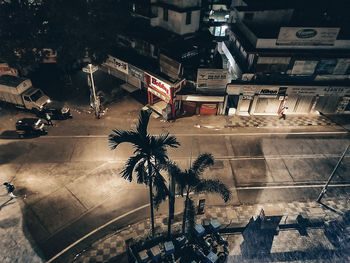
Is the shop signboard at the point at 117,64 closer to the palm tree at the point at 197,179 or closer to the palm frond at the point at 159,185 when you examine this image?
the palm tree at the point at 197,179

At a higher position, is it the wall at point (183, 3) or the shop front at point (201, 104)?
the wall at point (183, 3)

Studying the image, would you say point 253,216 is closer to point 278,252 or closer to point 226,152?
point 278,252

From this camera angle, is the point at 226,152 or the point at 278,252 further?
the point at 226,152

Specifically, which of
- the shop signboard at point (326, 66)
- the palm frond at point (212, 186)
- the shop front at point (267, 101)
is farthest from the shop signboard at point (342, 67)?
the palm frond at point (212, 186)

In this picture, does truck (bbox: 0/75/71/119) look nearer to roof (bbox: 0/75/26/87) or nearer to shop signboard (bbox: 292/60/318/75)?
roof (bbox: 0/75/26/87)

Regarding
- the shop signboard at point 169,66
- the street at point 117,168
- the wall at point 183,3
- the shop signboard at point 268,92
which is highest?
the wall at point 183,3

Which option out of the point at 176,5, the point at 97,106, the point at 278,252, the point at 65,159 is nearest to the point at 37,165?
the point at 65,159

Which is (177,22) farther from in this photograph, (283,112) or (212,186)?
(212,186)
